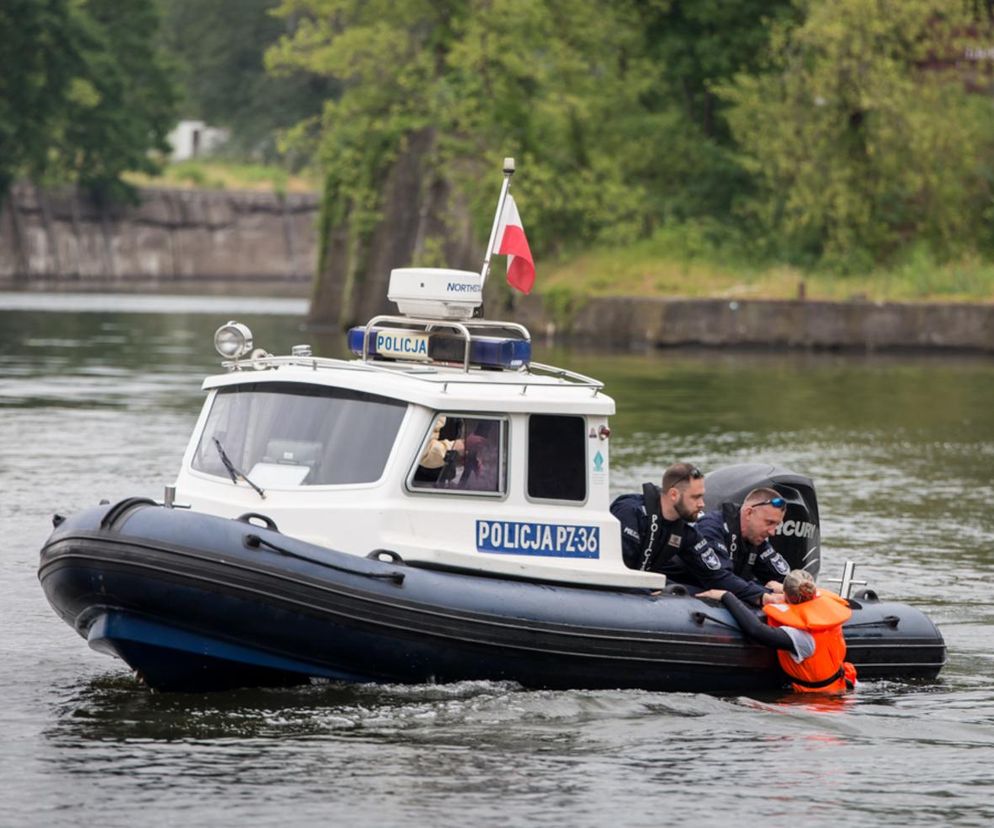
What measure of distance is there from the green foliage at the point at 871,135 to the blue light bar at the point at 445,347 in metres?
32.4

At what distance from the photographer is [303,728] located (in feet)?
35.6

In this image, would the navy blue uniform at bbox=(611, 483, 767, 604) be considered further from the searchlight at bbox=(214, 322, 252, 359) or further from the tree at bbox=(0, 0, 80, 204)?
the tree at bbox=(0, 0, 80, 204)

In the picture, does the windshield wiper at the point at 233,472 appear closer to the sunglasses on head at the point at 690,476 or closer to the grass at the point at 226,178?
the sunglasses on head at the point at 690,476

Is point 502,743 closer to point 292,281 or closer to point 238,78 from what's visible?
point 292,281

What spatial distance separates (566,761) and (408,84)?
122ft

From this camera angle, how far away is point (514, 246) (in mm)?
13016

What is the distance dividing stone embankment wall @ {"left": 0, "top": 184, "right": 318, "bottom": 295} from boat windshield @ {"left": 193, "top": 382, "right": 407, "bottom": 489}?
68553mm

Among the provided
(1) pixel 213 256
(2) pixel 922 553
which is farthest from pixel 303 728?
(1) pixel 213 256

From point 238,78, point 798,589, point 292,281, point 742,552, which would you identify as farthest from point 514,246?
point 238,78

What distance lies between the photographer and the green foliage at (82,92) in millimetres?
79062

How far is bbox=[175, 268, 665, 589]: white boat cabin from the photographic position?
11.3 metres

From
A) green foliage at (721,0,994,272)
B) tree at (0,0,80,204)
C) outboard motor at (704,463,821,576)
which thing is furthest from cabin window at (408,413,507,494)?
tree at (0,0,80,204)

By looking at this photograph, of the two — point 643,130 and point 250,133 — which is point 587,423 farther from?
point 250,133

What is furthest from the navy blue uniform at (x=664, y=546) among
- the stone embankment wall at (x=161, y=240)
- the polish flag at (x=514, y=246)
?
the stone embankment wall at (x=161, y=240)
